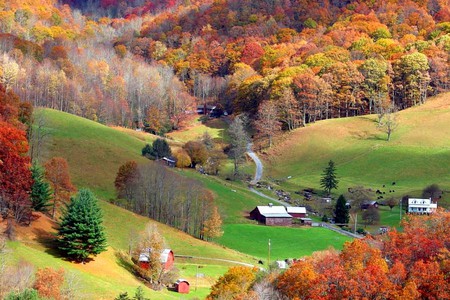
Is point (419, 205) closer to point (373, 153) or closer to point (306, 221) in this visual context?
point (306, 221)

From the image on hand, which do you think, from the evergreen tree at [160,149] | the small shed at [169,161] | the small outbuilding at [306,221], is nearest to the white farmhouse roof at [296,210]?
the small outbuilding at [306,221]

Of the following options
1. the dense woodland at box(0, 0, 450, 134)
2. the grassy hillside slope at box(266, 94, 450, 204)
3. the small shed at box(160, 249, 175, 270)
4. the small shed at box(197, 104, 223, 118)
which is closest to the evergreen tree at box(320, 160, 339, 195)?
the grassy hillside slope at box(266, 94, 450, 204)

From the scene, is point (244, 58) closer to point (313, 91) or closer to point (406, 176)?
point (313, 91)

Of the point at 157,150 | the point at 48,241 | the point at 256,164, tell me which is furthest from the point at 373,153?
the point at 48,241

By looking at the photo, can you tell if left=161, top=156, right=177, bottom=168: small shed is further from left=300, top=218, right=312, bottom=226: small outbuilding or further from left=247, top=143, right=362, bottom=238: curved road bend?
left=300, top=218, right=312, bottom=226: small outbuilding

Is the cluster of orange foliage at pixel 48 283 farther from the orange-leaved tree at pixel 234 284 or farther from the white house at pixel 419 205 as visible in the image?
the white house at pixel 419 205
